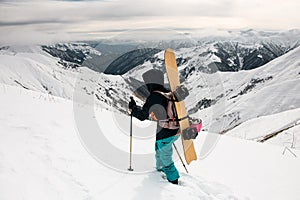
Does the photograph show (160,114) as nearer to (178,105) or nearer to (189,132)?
(178,105)

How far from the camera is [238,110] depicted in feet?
282

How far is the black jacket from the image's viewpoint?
6.34 metres

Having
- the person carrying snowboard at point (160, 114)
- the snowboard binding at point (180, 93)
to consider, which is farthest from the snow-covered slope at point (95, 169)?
the snowboard binding at point (180, 93)

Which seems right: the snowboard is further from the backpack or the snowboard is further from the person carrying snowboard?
the person carrying snowboard

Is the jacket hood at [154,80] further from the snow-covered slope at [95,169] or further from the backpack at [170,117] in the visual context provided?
the snow-covered slope at [95,169]

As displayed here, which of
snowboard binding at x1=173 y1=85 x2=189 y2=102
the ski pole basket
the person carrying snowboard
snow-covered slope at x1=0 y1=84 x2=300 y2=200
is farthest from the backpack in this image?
snow-covered slope at x1=0 y1=84 x2=300 y2=200

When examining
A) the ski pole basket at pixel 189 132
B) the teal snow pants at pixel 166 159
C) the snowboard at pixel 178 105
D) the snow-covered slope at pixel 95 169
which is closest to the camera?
the snow-covered slope at pixel 95 169

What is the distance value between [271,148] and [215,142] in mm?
2095

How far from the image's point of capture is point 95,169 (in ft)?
19.7

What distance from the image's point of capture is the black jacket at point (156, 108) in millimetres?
6344

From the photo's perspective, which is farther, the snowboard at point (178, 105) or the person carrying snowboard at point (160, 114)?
the snowboard at point (178, 105)

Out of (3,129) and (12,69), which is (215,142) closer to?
(3,129)

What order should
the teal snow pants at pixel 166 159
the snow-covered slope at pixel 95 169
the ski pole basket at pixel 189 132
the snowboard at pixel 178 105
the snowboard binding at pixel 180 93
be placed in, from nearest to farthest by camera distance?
the snow-covered slope at pixel 95 169, the snowboard binding at pixel 180 93, the teal snow pants at pixel 166 159, the ski pole basket at pixel 189 132, the snowboard at pixel 178 105

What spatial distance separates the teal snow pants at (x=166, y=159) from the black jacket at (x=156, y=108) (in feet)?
0.49
